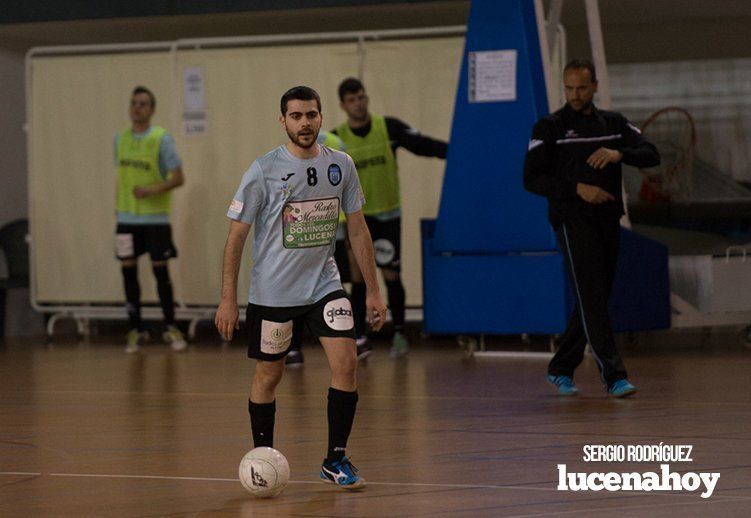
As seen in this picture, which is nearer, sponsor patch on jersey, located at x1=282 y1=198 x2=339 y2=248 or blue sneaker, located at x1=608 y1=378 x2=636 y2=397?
sponsor patch on jersey, located at x1=282 y1=198 x2=339 y2=248

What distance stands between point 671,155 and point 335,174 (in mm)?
9446

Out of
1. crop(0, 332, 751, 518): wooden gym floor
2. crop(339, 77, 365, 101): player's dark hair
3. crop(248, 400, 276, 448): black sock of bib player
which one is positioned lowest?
crop(0, 332, 751, 518): wooden gym floor

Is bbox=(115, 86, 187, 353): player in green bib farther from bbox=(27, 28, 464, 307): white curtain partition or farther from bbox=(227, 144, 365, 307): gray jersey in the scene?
bbox=(227, 144, 365, 307): gray jersey

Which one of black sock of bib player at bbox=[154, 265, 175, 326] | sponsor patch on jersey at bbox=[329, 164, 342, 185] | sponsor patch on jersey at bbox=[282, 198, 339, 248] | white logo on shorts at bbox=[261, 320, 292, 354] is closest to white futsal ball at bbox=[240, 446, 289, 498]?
white logo on shorts at bbox=[261, 320, 292, 354]

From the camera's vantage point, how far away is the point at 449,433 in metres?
6.67

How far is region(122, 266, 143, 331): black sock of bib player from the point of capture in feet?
38.2

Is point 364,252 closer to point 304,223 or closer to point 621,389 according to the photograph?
point 304,223

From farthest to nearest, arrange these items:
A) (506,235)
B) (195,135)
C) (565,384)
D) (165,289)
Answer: (195,135)
(165,289)
(506,235)
(565,384)

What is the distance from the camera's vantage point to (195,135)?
12.6 metres

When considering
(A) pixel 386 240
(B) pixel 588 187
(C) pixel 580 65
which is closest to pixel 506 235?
(A) pixel 386 240

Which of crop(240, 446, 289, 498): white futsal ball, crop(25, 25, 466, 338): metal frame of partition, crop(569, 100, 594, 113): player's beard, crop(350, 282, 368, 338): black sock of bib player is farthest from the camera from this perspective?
crop(25, 25, 466, 338): metal frame of partition

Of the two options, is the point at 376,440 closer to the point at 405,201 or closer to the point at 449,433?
the point at 449,433

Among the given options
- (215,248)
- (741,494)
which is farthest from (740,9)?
(741,494)

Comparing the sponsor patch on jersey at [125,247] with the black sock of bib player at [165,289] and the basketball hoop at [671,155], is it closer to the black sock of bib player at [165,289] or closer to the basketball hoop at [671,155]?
the black sock of bib player at [165,289]
